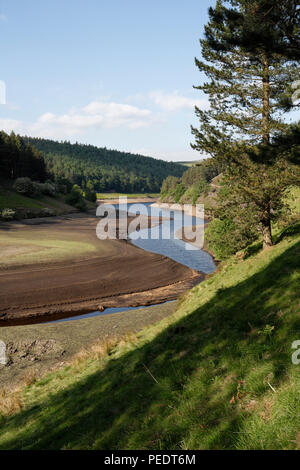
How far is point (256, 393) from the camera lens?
6043 millimetres

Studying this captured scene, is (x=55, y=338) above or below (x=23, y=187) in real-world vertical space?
below

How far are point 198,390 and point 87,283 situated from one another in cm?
3031

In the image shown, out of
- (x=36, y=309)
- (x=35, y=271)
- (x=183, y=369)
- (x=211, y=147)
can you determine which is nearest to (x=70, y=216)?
(x=35, y=271)

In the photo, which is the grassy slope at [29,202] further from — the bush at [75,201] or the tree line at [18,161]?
the tree line at [18,161]

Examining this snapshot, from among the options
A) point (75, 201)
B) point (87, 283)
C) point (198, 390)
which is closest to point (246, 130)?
point (198, 390)

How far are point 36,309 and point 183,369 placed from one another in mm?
24471

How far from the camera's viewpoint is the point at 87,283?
36.1 m

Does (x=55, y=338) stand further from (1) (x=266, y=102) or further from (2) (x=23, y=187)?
(2) (x=23, y=187)

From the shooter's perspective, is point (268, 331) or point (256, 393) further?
point (268, 331)

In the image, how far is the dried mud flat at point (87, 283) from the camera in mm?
29636

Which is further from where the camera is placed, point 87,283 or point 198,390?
point 87,283

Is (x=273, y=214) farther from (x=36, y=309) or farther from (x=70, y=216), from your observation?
(x=70, y=216)

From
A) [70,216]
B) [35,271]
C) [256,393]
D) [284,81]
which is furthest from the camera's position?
[70,216]
